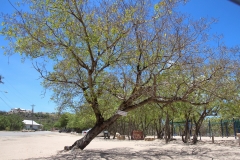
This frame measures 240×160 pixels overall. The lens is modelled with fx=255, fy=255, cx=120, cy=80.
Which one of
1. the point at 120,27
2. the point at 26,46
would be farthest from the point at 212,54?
the point at 26,46

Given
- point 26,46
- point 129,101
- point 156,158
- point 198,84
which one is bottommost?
point 156,158

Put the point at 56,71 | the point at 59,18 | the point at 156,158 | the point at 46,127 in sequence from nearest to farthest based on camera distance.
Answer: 1. the point at 59,18
2. the point at 156,158
3. the point at 56,71
4. the point at 46,127

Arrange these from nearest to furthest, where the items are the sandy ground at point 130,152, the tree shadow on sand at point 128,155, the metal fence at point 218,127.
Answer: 1. the tree shadow on sand at point 128,155
2. the sandy ground at point 130,152
3. the metal fence at point 218,127

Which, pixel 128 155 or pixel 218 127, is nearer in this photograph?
pixel 128 155

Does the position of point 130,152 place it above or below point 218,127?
below

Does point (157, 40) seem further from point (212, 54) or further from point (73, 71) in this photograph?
point (73, 71)

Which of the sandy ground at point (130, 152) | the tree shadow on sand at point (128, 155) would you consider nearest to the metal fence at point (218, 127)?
the sandy ground at point (130, 152)

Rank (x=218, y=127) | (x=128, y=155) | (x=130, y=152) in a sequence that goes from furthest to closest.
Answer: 1. (x=218, y=127)
2. (x=130, y=152)
3. (x=128, y=155)

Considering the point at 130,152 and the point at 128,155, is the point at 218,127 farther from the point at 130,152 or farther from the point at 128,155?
the point at 128,155

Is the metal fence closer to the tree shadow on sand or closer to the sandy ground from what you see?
the sandy ground

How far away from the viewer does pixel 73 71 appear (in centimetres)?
1372

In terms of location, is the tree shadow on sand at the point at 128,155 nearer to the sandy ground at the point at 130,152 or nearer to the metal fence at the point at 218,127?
the sandy ground at the point at 130,152

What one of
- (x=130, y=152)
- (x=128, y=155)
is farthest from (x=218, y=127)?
(x=128, y=155)

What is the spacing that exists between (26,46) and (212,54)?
937 centimetres
